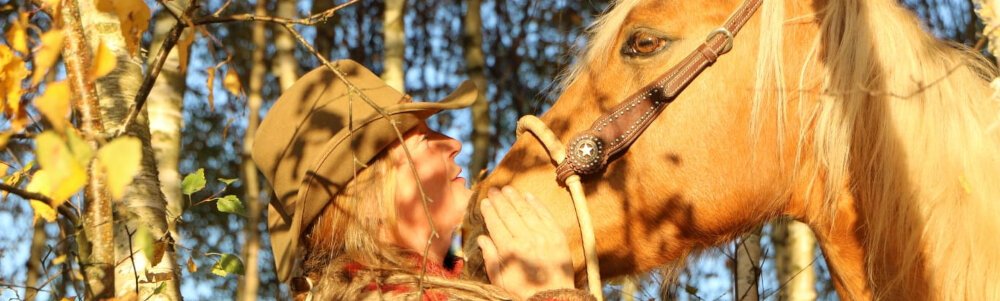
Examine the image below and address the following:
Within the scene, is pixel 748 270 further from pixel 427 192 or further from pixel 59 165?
pixel 59 165

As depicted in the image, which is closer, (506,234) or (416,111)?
(506,234)

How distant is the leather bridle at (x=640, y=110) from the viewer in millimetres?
2324

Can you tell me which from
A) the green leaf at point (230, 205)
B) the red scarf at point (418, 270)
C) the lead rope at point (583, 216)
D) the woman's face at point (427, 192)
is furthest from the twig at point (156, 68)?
the lead rope at point (583, 216)

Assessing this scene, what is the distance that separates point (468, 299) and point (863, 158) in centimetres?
96

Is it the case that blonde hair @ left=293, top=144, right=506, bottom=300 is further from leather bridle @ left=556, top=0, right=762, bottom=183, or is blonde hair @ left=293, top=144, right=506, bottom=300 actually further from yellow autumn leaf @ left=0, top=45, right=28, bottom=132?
yellow autumn leaf @ left=0, top=45, right=28, bottom=132

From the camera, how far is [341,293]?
222 cm

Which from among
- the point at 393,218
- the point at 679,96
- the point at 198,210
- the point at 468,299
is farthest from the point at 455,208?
the point at 198,210

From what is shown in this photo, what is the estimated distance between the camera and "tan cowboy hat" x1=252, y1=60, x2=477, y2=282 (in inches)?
93.7

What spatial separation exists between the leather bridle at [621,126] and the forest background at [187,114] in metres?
0.36

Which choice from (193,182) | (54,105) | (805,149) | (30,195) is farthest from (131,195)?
(805,149)

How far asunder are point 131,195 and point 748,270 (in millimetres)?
2309

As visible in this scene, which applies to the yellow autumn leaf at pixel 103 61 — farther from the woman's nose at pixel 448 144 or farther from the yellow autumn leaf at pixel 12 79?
the woman's nose at pixel 448 144

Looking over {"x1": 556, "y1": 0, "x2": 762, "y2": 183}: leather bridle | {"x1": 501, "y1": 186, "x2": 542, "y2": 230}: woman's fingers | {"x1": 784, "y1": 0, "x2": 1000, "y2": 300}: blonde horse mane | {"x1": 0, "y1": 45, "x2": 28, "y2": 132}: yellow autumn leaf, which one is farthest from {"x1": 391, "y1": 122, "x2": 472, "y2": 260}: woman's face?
{"x1": 0, "y1": 45, "x2": 28, "y2": 132}: yellow autumn leaf

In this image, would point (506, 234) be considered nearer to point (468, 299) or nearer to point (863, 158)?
point (468, 299)
